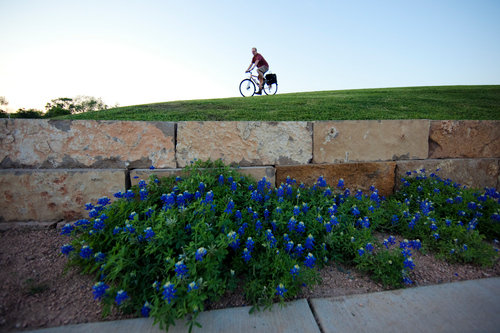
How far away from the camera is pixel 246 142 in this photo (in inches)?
117

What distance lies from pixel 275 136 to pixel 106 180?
202 centimetres

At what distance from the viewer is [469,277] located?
2.03m

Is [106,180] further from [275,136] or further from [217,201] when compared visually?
[275,136]

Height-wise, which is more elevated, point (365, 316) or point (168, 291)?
point (168, 291)

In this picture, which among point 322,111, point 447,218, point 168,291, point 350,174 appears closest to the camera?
point 168,291

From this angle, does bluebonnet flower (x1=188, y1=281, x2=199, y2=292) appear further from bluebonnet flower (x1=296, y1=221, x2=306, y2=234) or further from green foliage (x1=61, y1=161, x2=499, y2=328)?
bluebonnet flower (x1=296, y1=221, x2=306, y2=234)

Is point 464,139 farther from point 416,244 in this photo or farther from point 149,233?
point 149,233

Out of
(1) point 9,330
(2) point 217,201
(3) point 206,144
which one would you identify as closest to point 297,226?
(2) point 217,201

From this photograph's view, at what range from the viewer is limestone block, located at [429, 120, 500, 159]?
3.37m

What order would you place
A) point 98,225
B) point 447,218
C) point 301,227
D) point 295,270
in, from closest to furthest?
point 295,270 < point 98,225 < point 301,227 < point 447,218

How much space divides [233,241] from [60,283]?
142 centimetres

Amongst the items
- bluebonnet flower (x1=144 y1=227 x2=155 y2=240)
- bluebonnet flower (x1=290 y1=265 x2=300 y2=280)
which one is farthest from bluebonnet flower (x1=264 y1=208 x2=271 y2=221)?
bluebonnet flower (x1=144 y1=227 x2=155 y2=240)

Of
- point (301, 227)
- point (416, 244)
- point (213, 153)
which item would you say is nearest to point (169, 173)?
point (213, 153)

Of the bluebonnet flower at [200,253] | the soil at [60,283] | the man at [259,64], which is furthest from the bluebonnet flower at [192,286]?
the man at [259,64]
